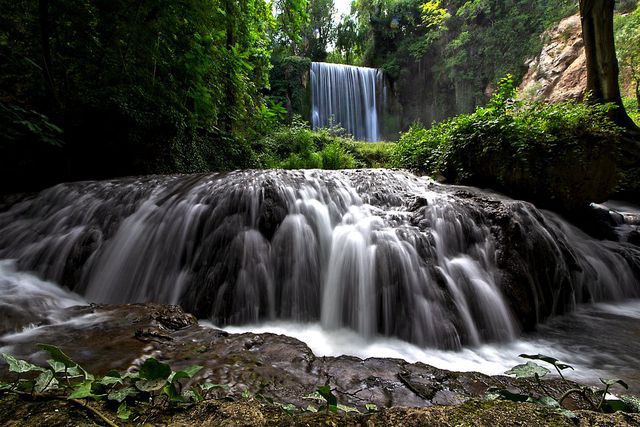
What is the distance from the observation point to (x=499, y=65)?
17.7 metres

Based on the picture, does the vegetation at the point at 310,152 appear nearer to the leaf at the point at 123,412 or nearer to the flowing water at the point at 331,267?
the flowing water at the point at 331,267

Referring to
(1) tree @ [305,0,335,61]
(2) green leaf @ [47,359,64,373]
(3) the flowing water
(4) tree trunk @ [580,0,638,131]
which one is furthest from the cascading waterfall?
(1) tree @ [305,0,335,61]

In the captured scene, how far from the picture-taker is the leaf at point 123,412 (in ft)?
2.02

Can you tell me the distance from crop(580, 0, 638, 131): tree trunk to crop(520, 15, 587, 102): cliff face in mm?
5971

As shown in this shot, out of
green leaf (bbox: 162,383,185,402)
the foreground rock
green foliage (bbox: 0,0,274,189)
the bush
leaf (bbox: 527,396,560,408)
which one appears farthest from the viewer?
the bush

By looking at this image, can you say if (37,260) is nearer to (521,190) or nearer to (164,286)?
(164,286)

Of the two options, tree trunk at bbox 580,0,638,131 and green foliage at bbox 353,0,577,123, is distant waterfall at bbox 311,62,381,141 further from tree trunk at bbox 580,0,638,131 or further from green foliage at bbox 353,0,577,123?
tree trunk at bbox 580,0,638,131

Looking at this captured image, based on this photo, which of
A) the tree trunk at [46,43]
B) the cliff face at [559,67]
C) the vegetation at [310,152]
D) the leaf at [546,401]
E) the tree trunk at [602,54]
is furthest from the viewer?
the cliff face at [559,67]

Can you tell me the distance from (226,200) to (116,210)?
1675 mm

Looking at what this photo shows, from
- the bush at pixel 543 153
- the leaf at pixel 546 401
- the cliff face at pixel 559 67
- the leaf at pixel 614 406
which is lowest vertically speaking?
the leaf at pixel 546 401

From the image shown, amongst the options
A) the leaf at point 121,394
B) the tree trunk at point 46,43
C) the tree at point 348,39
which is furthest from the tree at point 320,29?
the leaf at point 121,394

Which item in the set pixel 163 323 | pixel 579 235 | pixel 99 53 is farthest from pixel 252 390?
pixel 99 53

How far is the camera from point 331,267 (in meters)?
3.34

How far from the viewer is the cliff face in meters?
13.2
